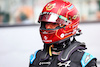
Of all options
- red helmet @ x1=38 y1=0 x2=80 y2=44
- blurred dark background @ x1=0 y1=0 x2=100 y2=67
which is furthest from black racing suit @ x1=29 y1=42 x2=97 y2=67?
blurred dark background @ x1=0 y1=0 x2=100 y2=67

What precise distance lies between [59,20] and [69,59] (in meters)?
0.51

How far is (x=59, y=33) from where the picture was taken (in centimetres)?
324

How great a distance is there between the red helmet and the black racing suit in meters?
0.17

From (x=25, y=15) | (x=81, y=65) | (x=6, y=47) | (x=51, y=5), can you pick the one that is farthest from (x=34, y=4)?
(x=81, y=65)

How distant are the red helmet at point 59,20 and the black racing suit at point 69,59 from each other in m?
0.17

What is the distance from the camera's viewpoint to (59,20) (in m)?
3.21

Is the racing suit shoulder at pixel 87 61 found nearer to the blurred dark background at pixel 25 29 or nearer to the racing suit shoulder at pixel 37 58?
the racing suit shoulder at pixel 37 58

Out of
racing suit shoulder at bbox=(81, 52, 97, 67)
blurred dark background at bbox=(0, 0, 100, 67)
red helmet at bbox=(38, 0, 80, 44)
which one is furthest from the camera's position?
blurred dark background at bbox=(0, 0, 100, 67)

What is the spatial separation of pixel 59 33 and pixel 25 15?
4.53m

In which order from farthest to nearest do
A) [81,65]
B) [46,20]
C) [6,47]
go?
[6,47]
[46,20]
[81,65]

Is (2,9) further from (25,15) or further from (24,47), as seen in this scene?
(24,47)

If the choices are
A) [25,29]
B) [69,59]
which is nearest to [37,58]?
[69,59]

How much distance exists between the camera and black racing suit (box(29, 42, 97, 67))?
3035 millimetres

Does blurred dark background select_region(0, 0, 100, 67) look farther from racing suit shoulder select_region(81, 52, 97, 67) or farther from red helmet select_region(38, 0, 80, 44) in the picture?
racing suit shoulder select_region(81, 52, 97, 67)
